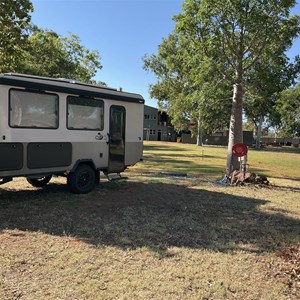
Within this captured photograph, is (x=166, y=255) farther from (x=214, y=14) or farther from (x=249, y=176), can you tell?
(x=214, y=14)

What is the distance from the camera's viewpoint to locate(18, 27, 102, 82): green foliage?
22.5 m

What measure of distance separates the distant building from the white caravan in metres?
60.2

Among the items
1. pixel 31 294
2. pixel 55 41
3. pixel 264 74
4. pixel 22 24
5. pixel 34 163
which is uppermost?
pixel 55 41

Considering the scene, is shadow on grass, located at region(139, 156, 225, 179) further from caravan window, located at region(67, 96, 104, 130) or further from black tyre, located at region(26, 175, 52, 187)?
caravan window, located at region(67, 96, 104, 130)

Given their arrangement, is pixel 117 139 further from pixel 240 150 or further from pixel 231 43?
pixel 231 43

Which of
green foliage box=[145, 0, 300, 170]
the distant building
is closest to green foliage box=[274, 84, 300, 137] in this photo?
the distant building

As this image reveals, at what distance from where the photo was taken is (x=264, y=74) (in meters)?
13.5

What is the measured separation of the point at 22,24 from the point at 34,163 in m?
6.29

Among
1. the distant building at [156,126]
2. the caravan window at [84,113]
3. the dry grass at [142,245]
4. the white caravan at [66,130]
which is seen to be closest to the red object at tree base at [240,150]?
the dry grass at [142,245]

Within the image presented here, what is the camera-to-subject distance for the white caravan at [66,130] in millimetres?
A: 7523

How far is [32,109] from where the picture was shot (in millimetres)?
7914

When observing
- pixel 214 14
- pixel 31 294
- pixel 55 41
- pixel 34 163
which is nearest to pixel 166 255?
pixel 31 294

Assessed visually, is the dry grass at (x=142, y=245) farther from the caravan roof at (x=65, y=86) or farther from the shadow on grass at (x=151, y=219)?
the caravan roof at (x=65, y=86)

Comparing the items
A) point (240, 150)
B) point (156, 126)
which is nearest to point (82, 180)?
point (240, 150)
